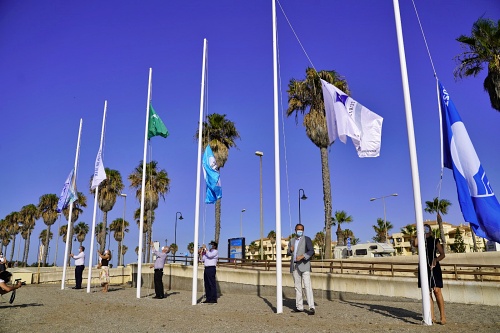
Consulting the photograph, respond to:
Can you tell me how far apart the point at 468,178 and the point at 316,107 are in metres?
20.8

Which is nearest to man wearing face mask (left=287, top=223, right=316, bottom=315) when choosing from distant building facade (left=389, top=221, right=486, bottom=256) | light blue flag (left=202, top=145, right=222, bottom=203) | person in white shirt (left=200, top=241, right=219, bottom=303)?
person in white shirt (left=200, top=241, right=219, bottom=303)

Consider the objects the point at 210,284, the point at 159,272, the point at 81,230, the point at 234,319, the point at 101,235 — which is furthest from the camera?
the point at 81,230

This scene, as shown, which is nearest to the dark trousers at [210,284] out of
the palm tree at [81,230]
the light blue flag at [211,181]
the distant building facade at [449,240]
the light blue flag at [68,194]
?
the light blue flag at [211,181]

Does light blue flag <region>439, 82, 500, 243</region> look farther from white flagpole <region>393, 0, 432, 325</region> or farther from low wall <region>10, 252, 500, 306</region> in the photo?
low wall <region>10, 252, 500, 306</region>

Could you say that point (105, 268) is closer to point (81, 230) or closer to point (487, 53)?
point (487, 53)

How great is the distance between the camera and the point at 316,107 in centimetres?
2841

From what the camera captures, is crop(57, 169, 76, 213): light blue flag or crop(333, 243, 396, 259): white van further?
crop(333, 243, 396, 259): white van

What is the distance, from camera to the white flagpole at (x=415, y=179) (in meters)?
7.46

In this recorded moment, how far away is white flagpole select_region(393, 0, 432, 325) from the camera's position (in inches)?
294

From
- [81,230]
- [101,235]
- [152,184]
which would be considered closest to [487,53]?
[152,184]

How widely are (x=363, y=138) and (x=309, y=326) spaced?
4.58m

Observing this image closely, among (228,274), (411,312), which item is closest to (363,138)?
(411,312)

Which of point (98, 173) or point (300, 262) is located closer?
point (300, 262)

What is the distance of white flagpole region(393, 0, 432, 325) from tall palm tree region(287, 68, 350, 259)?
16.6 meters
